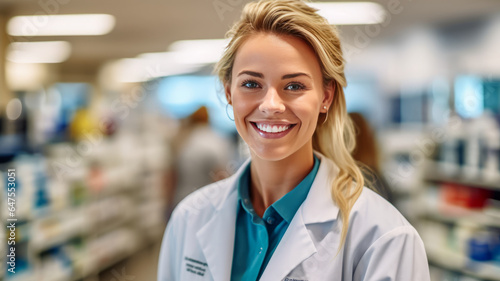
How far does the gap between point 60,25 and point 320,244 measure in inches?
247

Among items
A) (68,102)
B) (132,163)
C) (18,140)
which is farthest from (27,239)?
(68,102)

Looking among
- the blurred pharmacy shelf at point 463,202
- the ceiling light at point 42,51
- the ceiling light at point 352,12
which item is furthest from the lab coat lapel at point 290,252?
the ceiling light at point 42,51

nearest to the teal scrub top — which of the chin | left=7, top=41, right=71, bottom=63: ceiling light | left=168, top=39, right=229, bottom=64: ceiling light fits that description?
the chin

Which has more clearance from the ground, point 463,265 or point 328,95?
point 328,95

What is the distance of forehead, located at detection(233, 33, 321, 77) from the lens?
1.04 m

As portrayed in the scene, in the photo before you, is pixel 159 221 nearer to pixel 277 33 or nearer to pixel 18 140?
pixel 18 140

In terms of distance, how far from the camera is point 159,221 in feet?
21.6

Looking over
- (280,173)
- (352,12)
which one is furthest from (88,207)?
(352,12)

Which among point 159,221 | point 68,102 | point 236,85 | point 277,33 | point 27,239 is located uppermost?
point 68,102

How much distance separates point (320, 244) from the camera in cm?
109

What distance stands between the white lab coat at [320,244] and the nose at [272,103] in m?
0.25

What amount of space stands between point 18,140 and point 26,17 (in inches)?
120

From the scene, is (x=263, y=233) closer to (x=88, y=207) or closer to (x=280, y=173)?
(x=280, y=173)

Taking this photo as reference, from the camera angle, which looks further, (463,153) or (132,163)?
(132,163)
